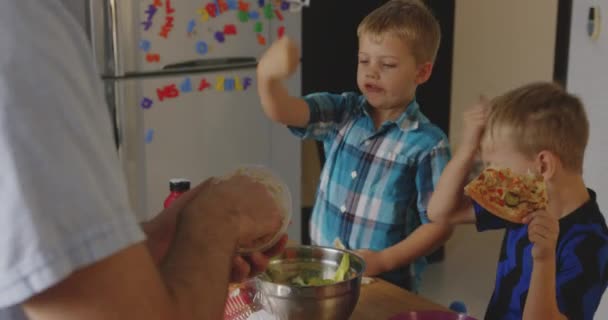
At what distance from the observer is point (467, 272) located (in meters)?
3.42

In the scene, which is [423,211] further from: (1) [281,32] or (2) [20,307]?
(1) [281,32]

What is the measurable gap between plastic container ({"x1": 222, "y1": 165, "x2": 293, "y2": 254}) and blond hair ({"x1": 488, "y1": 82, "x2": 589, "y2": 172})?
0.54 m

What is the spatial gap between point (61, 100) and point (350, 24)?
259 cm

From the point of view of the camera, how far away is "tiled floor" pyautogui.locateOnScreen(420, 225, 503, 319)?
3127 millimetres

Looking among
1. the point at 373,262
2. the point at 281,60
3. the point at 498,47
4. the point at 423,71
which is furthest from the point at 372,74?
the point at 498,47

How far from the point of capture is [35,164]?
52 cm

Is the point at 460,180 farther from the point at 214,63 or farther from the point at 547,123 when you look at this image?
the point at 214,63

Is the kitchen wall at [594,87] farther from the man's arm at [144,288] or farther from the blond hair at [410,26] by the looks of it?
the man's arm at [144,288]

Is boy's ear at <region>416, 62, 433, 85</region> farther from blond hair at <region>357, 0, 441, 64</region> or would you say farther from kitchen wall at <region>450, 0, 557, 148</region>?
kitchen wall at <region>450, 0, 557, 148</region>

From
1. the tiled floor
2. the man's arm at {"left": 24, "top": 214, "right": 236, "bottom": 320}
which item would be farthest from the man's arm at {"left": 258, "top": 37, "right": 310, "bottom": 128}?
the tiled floor

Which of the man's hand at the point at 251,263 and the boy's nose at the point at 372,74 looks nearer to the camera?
the man's hand at the point at 251,263

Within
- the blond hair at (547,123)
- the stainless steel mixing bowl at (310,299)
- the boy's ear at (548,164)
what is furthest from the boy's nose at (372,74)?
the stainless steel mixing bowl at (310,299)

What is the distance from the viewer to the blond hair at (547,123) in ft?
4.35

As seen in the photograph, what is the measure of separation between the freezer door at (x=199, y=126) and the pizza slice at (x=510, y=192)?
1464 mm
